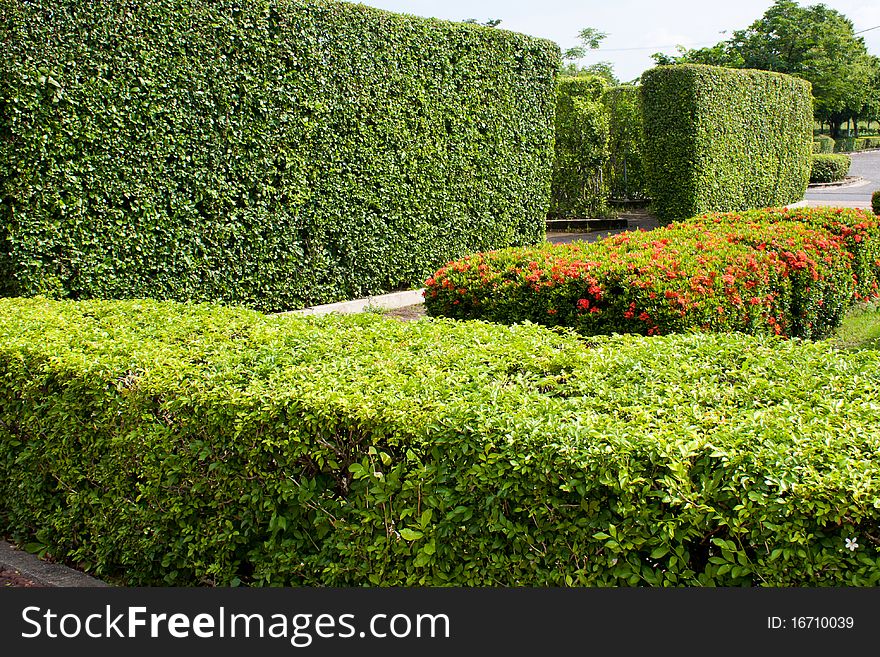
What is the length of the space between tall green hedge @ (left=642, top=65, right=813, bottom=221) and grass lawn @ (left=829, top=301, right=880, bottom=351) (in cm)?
739

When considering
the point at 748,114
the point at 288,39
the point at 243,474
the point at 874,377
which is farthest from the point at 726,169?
the point at 243,474

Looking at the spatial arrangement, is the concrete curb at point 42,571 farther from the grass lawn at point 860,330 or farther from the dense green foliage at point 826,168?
the dense green foliage at point 826,168

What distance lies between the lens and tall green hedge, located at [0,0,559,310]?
7660 mm

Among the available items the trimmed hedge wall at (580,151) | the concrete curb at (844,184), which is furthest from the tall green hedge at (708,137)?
the concrete curb at (844,184)

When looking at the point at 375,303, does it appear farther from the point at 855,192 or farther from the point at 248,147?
the point at 855,192

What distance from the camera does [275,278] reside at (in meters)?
9.75

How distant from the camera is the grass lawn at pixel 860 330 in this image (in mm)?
8836

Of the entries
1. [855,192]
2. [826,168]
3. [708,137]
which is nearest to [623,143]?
[708,137]

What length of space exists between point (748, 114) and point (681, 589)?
19.3m

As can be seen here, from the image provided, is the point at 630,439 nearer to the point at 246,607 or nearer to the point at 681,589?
the point at 681,589

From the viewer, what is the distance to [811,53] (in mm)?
63375

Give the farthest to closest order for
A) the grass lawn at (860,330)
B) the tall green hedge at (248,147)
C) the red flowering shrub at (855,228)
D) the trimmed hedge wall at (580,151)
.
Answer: the trimmed hedge wall at (580,151) < the red flowering shrub at (855,228) < the grass lawn at (860,330) < the tall green hedge at (248,147)

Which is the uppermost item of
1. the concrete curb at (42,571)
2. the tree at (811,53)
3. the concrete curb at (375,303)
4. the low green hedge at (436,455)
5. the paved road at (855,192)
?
the tree at (811,53)

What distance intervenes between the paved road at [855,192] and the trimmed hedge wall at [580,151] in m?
10.3
